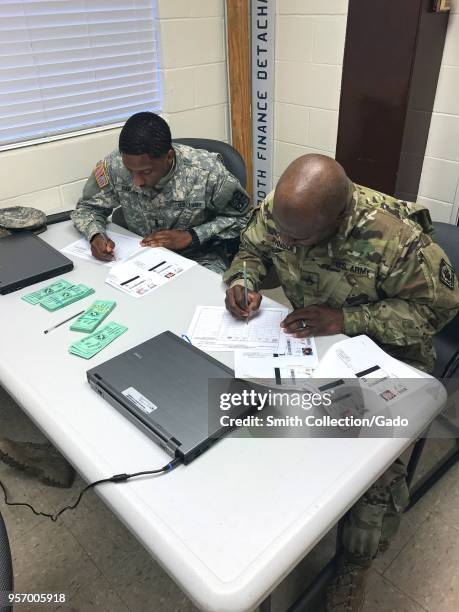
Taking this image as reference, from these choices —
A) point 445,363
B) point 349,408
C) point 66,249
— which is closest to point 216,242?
point 66,249

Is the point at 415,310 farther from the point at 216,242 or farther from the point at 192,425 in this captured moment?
the point at 216,242

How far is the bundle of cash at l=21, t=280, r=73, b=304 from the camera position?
138 centimetres

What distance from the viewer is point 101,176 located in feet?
6.16

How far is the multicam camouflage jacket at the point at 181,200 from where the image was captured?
71.0 inches

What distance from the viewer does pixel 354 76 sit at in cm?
210

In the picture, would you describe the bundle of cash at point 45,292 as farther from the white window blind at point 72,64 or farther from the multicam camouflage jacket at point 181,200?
the white window blind at point 72,64

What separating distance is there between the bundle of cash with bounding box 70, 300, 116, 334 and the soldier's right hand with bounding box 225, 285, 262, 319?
1.13 feet

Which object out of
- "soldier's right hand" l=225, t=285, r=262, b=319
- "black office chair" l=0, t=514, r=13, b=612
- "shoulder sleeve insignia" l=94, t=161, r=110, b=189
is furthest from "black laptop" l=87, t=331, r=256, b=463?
"shoulder sleeve insignia" l=94, t=161, r=110, b=189

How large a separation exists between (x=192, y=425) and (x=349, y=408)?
1.05 ft

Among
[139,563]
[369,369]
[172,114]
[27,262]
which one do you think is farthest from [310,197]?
[172,114]

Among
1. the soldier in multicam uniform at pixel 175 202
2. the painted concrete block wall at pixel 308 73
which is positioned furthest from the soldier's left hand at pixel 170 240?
the painted concrete block wall at pixel 308 73

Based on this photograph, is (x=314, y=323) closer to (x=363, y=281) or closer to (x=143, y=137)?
(x=363, y=281)

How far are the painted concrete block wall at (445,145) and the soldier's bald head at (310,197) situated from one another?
52.9 inches

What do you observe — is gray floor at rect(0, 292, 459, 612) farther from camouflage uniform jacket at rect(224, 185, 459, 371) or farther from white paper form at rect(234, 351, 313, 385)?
white paper form at rect(234, 351, 313, 385)
